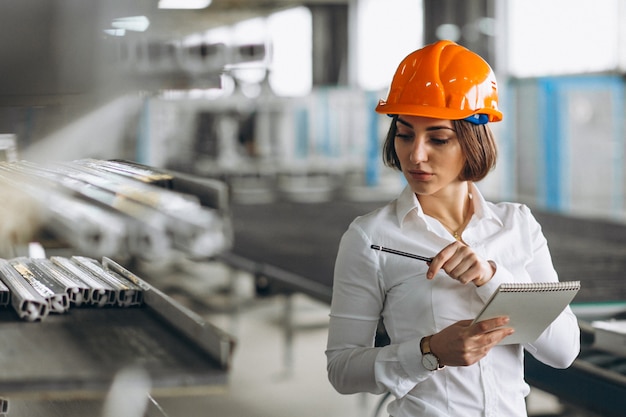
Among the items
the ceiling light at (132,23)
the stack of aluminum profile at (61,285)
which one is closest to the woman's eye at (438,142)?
the stack of aluminum profile at (61,285)

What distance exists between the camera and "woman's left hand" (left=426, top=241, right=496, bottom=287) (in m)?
1.59

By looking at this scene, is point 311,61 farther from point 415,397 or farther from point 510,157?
point 415,397

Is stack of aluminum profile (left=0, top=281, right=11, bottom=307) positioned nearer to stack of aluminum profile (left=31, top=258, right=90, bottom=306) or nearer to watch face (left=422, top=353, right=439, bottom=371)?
stack of aluminum profile (left=31, top=258, right=90, bottom=306)

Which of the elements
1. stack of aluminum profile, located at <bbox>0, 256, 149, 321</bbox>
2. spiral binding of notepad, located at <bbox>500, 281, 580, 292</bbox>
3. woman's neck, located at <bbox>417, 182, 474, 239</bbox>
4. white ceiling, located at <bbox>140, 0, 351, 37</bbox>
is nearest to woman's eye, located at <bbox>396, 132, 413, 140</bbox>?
woman's neck, located at <bbox>417, 182, 474, 239</bbox>

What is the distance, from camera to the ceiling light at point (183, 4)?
7.09 feet

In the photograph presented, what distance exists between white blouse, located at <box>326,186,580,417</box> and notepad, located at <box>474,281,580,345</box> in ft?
0.24

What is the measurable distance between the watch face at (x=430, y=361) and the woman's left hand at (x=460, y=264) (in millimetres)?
137

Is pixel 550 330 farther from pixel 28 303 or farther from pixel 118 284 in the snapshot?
pixel 28 303

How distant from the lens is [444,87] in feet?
5.81

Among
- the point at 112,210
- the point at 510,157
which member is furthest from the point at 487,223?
the point at 510,157

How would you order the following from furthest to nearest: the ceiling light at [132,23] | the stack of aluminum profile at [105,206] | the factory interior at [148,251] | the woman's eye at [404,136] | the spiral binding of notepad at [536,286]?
the ceiling light at [132,23] → the stack of aluminum profile at [105,206] → the woman's eye at [404,136] → the factory interior at [148,251] → the spiral binding of notepad at [536,286]

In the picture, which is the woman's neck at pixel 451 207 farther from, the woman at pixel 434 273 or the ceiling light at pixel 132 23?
the ceiling light at pixel 132 23

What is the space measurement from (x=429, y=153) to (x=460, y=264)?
0.22 meters

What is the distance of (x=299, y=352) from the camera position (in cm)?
565
